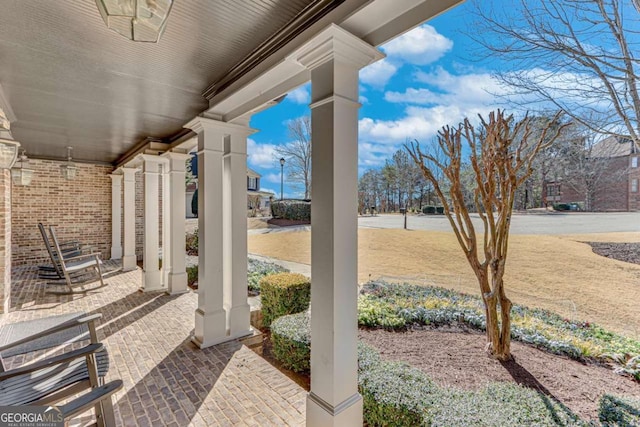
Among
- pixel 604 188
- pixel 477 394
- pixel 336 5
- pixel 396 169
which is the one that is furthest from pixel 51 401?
pixel 396 169

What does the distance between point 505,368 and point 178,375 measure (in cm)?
304

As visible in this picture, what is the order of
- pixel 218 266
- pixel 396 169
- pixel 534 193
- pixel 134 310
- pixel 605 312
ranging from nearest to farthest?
pixel 218 266, pixel 605 312, pixel 134 310, pixel 534 193, pixel 396 169

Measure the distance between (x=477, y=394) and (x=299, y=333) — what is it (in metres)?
1.59

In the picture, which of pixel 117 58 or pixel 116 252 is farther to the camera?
pixel 116 252

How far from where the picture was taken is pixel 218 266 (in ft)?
11.0

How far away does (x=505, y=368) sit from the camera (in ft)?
8.60

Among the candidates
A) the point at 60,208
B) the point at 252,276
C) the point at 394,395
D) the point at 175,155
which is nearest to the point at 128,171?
the point at 60,208

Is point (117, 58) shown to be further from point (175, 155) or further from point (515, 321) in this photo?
point (515, 321)

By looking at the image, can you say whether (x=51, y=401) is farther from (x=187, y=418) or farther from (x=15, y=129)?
(x=15, y=129)

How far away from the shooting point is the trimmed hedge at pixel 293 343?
2.81 meters

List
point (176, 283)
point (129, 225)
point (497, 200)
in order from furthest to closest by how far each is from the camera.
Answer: point (129, 225) < point (176, 283) < point (497, 200)

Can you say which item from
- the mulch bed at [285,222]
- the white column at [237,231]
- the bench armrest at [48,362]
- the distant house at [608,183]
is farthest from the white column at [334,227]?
the mulch bed at [285,222]

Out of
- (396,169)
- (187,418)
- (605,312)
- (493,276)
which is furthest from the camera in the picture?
(396,169)

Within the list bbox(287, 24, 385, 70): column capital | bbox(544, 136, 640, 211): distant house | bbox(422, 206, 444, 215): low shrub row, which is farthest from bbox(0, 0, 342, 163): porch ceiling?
bbox(422, 206, 444, 215): low shrub row
